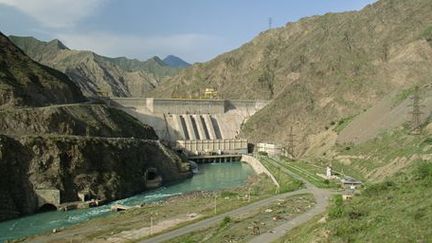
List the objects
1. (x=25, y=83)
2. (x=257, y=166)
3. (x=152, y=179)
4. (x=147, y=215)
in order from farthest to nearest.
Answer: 1. (x=257, y=166)
2. (x=25, y=83)
3. (x=152, y=179)
4. (x=147, y=215)

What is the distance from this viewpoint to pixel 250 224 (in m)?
40.8

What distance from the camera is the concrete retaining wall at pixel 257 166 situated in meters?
83.8

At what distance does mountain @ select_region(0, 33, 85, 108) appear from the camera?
267ft

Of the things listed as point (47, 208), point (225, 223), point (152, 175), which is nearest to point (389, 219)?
point (225, 223)

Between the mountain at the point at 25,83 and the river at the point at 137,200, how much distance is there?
25488 millimetres

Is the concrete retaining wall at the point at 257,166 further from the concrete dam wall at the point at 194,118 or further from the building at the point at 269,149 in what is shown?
the concrete dam wall at the point at 194,118

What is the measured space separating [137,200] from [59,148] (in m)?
12.5

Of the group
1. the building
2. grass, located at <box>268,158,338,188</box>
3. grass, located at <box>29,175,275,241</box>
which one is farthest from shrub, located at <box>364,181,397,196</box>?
the building

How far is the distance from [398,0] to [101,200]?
118m

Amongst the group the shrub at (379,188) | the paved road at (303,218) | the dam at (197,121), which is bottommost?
the paved road at (303,218)

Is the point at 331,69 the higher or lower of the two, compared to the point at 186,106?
higher

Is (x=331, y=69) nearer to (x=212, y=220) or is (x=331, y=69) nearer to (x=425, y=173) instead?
(x=212, y=220)

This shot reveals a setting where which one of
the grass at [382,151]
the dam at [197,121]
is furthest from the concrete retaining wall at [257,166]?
the grass at [382,151]

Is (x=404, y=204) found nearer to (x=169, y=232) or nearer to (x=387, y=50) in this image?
(x=169, y=232)
